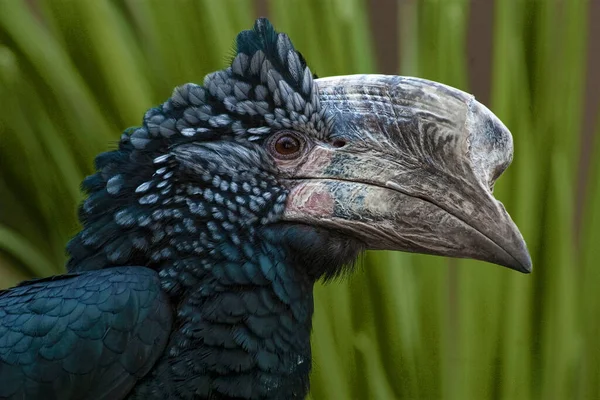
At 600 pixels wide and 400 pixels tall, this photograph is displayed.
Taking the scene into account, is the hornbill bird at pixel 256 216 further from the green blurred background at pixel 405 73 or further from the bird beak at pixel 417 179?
the green blurred background at pixel 405 73

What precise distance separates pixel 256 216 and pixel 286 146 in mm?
105

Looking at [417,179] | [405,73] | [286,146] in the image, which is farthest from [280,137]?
[405,73]

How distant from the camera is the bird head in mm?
968

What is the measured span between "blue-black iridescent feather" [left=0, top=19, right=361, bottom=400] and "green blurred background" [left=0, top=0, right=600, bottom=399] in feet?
1.82

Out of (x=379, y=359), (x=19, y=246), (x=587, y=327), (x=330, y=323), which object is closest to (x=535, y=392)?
(x=587, y=327)

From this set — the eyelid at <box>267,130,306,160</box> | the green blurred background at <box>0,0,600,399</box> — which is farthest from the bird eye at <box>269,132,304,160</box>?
the green blurred background at <box>0,0,600,399</box>

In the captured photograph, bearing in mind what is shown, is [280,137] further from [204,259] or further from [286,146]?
[204,259]

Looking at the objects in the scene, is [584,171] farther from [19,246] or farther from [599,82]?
[19,246]

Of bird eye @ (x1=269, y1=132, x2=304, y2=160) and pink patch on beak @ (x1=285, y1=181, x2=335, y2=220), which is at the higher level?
bird eye @ (x1=269, y1=132, x2=304, y2=160)

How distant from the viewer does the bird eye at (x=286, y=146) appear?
1.01m

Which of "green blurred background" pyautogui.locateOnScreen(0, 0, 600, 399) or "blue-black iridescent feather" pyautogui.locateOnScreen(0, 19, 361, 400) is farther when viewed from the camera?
"green blurred background" pyautogui.locateOnScreen(0, 0, 600, 399)

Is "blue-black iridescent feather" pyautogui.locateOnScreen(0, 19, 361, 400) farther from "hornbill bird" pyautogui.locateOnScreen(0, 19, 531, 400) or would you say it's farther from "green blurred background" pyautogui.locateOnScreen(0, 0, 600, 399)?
"green blurred background" pyautogui.locateOnScreen(0, 0, 600, 399)

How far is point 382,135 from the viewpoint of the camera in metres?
0.99

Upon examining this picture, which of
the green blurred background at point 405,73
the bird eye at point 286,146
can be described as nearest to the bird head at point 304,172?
the bird eye at point 286,146
